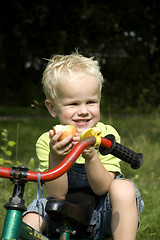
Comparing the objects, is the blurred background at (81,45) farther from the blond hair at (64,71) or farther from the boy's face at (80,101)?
the boy's face at (80,101)

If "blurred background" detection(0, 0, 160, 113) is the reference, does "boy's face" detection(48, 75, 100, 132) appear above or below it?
below

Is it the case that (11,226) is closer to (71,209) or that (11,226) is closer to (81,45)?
(71,209)

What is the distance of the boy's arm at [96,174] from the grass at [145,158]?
866mm

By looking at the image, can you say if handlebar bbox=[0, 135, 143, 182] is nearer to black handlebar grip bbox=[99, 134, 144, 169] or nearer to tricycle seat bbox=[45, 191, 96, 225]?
black handlebar grip bbox=[99, 134, 144, 169]

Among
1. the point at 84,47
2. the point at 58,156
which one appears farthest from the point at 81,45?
the point at 58,156

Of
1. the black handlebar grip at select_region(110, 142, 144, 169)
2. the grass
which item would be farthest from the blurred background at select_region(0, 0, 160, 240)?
the black handlebar grip at select_region(110, 142, 144, 169)

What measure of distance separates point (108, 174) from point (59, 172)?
0.79 m

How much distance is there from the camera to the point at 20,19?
1273cm

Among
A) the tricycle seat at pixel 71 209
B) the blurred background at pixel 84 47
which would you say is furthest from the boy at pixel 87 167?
the blurred background at pixel 84 47

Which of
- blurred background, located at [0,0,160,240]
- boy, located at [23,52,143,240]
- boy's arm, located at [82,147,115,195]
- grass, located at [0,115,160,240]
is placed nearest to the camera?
boy's arm, located at [82,147,115,195]

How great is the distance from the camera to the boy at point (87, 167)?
6.98ft

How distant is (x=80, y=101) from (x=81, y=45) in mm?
10090

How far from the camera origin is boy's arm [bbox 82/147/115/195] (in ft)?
6.55

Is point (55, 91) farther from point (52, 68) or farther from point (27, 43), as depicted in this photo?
point (27, 43)
